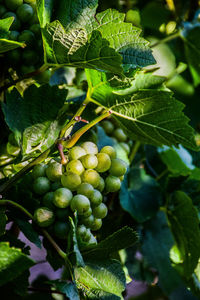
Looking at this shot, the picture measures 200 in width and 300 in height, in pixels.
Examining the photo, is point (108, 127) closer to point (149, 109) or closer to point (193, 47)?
point (149, 109)

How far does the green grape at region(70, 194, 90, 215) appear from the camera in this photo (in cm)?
39

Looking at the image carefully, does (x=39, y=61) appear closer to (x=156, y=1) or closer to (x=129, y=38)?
(x=129, y=38)

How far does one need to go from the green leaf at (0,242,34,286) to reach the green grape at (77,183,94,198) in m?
0.11

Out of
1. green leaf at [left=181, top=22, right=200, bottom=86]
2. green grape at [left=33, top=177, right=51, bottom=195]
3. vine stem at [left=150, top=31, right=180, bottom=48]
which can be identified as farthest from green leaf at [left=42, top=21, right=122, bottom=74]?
green leaf at [left=181, top=22, right=200, bottom=86]

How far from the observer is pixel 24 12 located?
0.47 m

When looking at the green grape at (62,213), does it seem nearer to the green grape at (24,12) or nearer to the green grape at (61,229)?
the green grape at (61,229)

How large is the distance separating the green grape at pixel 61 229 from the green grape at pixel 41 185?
40 mm

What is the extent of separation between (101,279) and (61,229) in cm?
7

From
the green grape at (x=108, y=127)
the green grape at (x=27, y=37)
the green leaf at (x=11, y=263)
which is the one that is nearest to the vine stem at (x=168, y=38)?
the green grape at (x=108, y=127)

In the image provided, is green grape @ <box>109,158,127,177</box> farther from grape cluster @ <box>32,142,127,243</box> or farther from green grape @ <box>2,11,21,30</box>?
green grape @ <box>2,11,21,30</box>

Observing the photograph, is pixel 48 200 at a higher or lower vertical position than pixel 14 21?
lower

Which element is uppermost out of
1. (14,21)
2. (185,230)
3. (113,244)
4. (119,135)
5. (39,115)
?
(14,21)

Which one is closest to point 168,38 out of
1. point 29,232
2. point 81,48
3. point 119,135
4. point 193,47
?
point 193,47

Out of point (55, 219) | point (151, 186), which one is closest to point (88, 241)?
point (55, 219)
